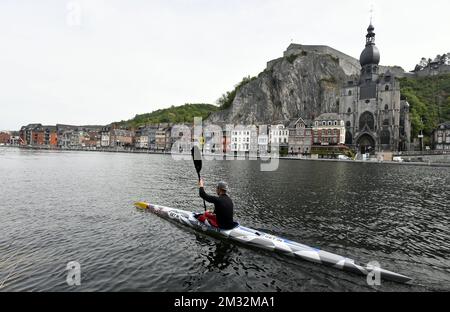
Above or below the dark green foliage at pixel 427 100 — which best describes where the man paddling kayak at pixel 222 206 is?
below

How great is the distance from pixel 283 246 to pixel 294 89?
384ft

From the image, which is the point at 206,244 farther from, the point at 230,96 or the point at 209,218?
the point at 230,96

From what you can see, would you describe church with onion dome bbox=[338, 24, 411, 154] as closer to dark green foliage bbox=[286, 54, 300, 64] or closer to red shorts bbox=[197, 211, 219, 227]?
dark green foliage bbox=[286, 54, 300, 64]

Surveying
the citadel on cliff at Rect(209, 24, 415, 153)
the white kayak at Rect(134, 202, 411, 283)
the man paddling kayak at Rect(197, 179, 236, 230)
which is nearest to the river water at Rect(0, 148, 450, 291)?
the white kayak at Rect(134, 202, 411, 283)

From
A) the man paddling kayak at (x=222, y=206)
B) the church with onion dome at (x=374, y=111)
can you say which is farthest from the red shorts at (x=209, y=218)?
the church with onion dome at (x=374, y=111)

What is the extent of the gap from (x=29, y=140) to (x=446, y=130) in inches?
8925

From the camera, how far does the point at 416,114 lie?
Result: 105 metres

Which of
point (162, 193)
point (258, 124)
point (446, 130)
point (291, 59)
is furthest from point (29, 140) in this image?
point (446, 130)

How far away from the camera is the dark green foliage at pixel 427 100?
10369 cm

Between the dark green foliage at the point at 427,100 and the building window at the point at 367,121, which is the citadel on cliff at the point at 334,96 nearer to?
the building window at the point at 367,121

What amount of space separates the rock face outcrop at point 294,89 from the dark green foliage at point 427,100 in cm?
2811

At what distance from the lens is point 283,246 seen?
1056 centimetres

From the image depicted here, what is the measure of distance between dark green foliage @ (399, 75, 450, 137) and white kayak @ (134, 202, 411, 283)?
113 meters
